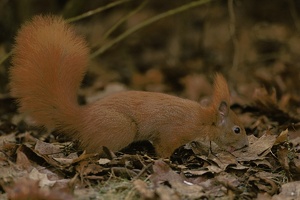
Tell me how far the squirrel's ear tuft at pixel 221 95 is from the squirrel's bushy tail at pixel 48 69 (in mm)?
1013

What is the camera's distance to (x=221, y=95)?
4.39 m

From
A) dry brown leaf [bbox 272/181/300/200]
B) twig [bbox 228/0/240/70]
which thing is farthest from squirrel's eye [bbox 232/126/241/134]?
twig [bbox 228/0/240/70]

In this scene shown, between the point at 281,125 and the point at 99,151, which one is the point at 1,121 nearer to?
the point at 99,151

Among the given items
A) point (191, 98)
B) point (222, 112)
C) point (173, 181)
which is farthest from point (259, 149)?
point (191, 98)

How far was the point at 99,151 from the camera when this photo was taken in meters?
3.96

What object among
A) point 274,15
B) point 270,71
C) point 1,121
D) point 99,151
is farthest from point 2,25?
point 274,15

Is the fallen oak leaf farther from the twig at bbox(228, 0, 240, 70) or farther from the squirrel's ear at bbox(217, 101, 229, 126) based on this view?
the twig at bbox(228, 0, 240, 70)

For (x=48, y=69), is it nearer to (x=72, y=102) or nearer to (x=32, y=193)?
(x=72, y=102)

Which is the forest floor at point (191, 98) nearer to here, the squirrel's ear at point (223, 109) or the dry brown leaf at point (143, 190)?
the dry brown leaf at point (143, 190)

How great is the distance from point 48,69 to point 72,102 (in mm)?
281

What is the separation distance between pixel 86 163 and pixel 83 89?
331cm

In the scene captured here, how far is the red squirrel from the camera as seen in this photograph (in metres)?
3.93

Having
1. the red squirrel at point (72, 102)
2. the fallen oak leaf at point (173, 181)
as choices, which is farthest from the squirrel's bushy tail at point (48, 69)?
the fallen oak leaf at point (173, 181)

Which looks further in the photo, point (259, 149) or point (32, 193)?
point (259, 149)
